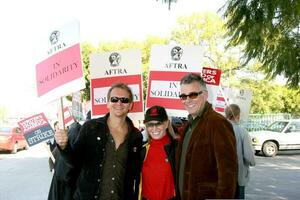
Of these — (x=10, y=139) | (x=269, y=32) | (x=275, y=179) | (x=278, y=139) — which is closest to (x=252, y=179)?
(x=275, y=179)

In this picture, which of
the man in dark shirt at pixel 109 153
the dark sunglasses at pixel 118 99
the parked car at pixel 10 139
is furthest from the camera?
the parked car at pixel 10 139

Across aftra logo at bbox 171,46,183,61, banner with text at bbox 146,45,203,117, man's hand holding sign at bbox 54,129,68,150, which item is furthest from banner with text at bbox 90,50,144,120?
man's hand holding sign at bbox 54,129,68,150

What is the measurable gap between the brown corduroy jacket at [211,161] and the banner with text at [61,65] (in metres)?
1.24

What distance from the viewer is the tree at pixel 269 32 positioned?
5.61 metres

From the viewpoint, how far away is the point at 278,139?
820 inches

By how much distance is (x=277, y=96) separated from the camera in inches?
1623

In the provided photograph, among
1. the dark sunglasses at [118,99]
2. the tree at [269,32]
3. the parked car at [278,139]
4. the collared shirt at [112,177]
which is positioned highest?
the tree at [269,32]

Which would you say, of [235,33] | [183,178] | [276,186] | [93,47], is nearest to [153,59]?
[235,33]

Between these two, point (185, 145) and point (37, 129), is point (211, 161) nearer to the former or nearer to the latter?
point (185, 145)

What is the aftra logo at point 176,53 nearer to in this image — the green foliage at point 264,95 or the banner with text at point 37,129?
the banner with text at point 37,129

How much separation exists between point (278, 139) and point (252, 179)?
25.5 feet

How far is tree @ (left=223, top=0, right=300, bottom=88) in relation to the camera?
561 centimetres

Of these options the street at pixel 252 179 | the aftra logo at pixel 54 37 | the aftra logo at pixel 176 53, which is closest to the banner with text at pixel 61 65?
the aftra logo at pixel 54 37

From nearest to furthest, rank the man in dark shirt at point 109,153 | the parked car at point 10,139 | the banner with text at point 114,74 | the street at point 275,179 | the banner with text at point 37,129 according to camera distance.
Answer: the man in dark shirt at point 109,153 → the banner with text at point 114,74 → the street at point 275,179 → the banner with text at point 37,129 → the parked car at point 10,139
